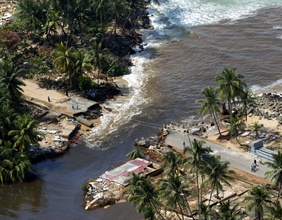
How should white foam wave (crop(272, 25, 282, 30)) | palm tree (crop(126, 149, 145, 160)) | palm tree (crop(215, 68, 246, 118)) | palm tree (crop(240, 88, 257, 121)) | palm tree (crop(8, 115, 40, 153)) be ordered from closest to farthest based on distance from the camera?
palm tree (crop(8, 115, 40, 153)) → palm tree (crop(126, 149, 145, 160)) → palm tree (crop(215, 68, 246, 118)) → palm tree (crop(240, 88, 257, 121)) → white foam wave (crop(272, 25, 282, 30))

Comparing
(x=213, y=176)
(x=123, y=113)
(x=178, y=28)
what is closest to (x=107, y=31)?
(x=178, y=28)

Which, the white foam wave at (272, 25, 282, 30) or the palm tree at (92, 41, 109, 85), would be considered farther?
the white foam wave at (272, 25, 282, 30)

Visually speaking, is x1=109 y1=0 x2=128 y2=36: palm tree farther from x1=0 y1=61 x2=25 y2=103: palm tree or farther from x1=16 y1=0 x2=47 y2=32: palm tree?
x1=0 y1=61 x2=25 y2=103: palm tree

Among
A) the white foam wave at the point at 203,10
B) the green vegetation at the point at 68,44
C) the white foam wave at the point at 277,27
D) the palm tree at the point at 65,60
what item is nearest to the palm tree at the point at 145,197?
the green vegetation at the point at 68,44

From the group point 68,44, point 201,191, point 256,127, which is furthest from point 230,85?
point 68,44

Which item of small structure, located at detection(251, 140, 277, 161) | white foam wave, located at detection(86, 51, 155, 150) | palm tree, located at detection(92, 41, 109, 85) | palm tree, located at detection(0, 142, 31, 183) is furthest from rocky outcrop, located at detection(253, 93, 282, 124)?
palm tree, located at detection(0, 142, 31, 183)

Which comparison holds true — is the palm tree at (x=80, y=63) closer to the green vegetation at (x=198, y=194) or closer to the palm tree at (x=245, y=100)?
the palm tree at (x=245, y=100)

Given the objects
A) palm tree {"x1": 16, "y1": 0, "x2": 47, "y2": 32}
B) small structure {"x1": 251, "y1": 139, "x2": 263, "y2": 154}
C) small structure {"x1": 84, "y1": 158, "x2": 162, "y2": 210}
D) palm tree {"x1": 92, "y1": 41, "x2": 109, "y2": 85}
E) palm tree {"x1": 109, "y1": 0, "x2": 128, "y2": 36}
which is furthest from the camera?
palm tree {"x1": 109, "y1": 0, "x2": 128, "y2": 36}

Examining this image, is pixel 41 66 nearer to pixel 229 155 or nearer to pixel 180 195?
pixel 229 155

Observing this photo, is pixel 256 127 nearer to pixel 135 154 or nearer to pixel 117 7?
pixel 135 154
